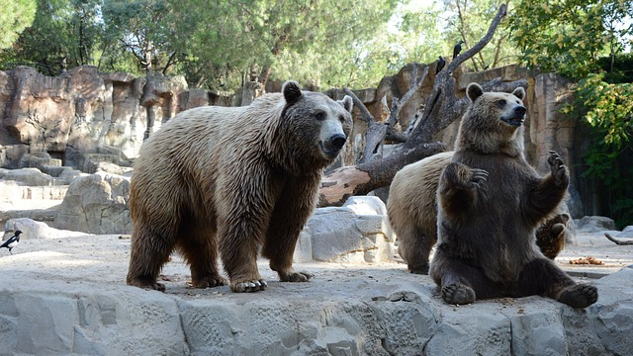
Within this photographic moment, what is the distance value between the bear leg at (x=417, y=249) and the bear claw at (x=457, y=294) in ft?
7.04

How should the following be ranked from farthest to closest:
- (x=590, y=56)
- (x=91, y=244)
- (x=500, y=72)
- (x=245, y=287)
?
(x=500, y=72) → (x=590, y=56) → (x=91, y=244) → (x=245, y=287)

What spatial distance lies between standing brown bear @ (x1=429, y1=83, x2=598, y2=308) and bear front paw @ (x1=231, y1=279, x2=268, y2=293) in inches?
47.4

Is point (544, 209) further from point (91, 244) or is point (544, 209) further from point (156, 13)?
point (156, 13)

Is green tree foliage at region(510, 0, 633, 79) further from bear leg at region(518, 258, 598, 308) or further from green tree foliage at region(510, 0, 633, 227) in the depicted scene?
bear leg at region(518, 258, 598, 308)

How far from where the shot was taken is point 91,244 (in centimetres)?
951

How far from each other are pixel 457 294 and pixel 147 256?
218 centimetres

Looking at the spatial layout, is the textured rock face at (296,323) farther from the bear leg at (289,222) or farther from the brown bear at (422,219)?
the brown bear at (422,219)

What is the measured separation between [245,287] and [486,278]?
165 centimetres

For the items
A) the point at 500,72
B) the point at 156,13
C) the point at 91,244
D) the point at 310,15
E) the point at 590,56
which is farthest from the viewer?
the point at 156,13

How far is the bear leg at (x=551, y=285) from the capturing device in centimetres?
426

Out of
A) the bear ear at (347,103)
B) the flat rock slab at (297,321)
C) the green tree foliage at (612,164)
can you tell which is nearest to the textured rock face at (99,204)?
the flat rock slab at (297,321)

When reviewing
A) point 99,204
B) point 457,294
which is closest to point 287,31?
point 99,204

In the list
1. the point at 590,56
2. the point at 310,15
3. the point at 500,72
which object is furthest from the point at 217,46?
the point at 590,56

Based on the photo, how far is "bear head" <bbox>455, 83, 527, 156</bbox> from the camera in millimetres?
4457
